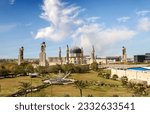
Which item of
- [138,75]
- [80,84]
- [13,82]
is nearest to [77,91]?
[80,84]

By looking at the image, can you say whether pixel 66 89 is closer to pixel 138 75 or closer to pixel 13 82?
pixel 13 82

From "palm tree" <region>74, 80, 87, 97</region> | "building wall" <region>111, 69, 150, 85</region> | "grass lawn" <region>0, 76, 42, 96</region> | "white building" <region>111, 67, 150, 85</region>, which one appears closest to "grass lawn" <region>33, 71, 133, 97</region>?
"palm tree" <region>74, 80, 87, 97</region>

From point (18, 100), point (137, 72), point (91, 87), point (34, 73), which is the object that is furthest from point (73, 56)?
point (18, 100)

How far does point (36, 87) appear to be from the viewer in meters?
7.07

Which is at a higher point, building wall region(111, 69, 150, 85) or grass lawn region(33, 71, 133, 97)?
building wall region(111, 69, 150, 85)

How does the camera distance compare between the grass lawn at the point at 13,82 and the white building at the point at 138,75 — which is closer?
the grass lawn at the point at 13,82

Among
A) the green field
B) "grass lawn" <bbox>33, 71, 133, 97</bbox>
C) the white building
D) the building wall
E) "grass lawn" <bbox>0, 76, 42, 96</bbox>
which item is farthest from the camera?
the building wall

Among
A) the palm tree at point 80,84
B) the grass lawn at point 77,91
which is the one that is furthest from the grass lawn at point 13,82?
the palm tree at point 80,84

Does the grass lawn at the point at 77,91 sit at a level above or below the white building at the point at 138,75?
below

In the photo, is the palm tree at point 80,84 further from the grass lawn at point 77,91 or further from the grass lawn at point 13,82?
the grass lawn at point 13,82

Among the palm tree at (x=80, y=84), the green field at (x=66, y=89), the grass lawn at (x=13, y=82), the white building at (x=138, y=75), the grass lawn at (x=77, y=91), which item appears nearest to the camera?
the grass lawn at (x=77, y=91)

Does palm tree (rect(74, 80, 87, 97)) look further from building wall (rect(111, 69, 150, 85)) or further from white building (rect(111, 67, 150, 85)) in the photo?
building wall (rect(111, 69, 150, 85))

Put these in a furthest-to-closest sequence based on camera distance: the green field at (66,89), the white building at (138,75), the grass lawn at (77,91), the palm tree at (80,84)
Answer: the white building at (138,75)
the palm tree at (80,84)
the green field at (66,89)
the grass lawn at (77,91)

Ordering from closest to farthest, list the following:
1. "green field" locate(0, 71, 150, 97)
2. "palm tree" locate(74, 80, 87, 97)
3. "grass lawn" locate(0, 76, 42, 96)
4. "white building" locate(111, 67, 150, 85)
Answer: "green field" locate(0, 71, 150, 97), "grass lawn" locate(0, 76, 42, 96), "palm tree" locate(74, 80, 87, 97), "white building" locate(111, 67, 150, 85)
